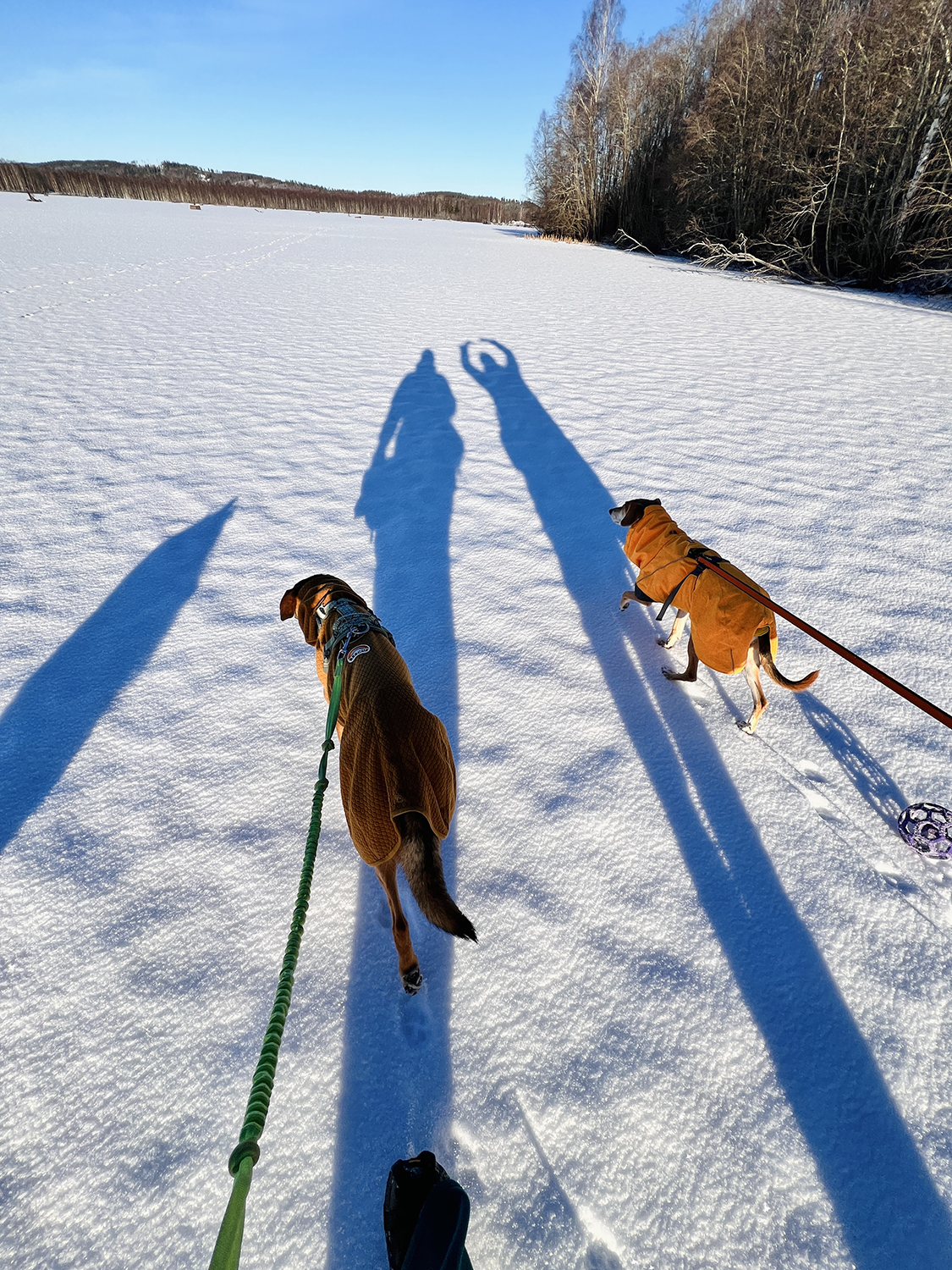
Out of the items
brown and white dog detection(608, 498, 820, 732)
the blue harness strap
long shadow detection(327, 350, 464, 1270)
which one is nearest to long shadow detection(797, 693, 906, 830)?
brown and white dog detection(608, 498, 820, 732)

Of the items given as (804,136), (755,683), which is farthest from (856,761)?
(804,136)

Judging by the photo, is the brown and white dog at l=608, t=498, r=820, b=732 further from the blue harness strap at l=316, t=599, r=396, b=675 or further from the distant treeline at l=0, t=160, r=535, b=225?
the distant treeline at l=0, t=160, r=535, b=225

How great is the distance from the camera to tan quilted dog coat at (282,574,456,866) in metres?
1.54

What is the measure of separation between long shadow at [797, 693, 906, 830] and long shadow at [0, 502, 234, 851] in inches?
130

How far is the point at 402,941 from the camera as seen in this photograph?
5.53ft

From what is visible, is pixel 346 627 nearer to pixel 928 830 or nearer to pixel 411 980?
pixel 411 980

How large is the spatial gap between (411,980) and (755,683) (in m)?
1.84

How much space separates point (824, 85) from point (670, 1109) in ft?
77.7

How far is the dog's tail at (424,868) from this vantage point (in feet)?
4.75

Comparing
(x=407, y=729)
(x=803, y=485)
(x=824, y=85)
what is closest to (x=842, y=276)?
(x=824, y=85)

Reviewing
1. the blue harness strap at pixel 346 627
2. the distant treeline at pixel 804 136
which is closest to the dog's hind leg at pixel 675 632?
the blue harness strap at pixel 346 627

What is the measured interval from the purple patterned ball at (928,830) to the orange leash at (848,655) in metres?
0.37

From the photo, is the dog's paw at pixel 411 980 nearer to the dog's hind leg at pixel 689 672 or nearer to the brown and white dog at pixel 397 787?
the brown and white dog at pixel 397 787

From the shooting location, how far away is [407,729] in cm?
163
